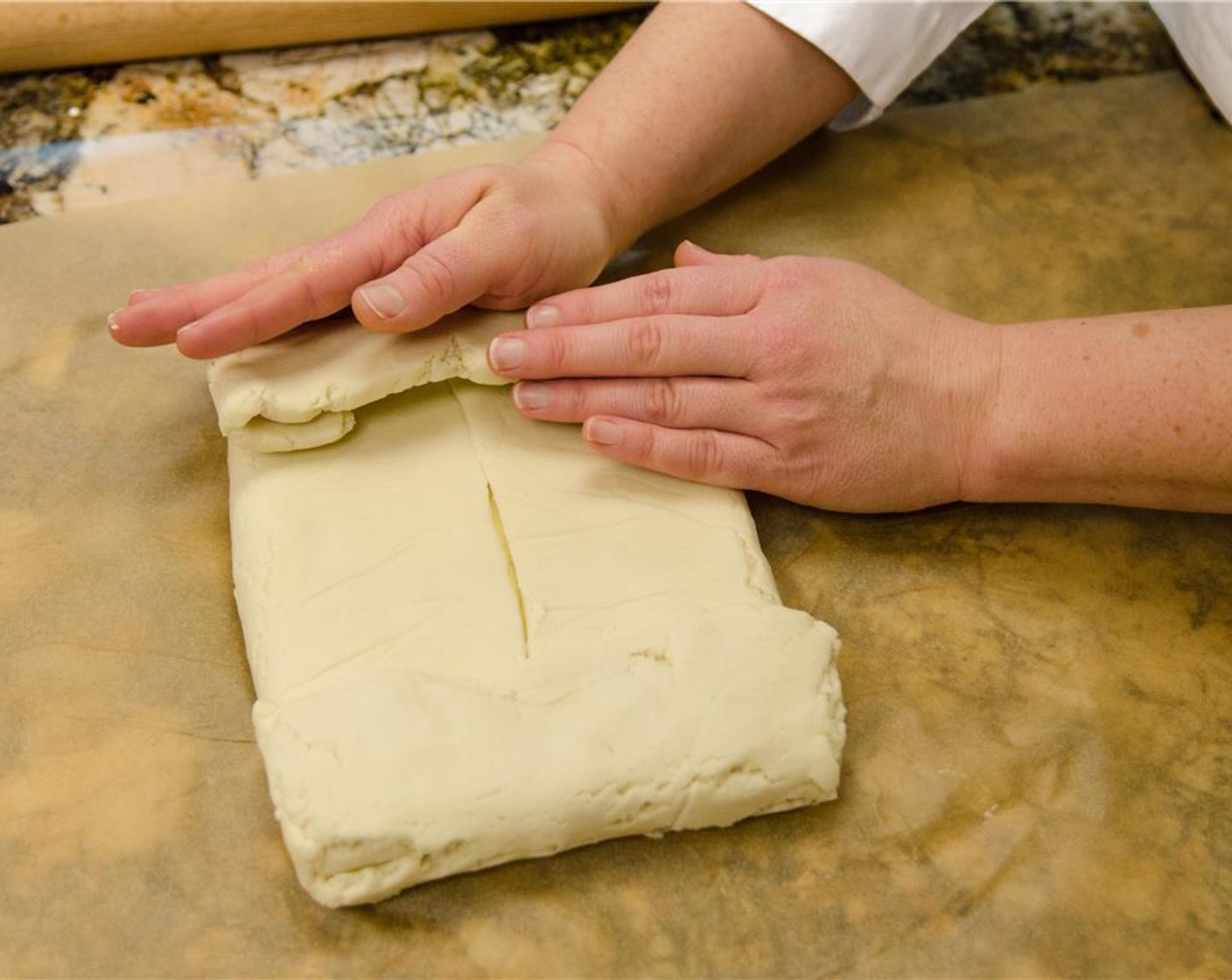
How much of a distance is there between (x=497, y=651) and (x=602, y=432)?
322 millimetres

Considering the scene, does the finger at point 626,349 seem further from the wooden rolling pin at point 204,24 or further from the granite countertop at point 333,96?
the wooden rolling pin at point 204,24

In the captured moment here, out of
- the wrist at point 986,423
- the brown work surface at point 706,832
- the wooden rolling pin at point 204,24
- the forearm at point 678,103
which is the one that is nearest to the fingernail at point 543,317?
the forearm at point 678,103

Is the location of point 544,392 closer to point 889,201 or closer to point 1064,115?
point 889,201

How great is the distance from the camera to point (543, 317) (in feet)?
5.01

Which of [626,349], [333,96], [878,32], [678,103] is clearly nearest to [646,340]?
[626,349]

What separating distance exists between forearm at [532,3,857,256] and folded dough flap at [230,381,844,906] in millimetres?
464

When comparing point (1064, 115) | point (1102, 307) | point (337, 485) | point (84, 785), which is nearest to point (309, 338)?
point (337, 485)

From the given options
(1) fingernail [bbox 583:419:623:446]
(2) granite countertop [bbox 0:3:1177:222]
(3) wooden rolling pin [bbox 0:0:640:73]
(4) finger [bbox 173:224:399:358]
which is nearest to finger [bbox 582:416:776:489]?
(1) fingernail [bbox 583:419:623:446]

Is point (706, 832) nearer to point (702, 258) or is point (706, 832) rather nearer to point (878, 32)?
point (702, 258)

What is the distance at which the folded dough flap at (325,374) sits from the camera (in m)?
1.47

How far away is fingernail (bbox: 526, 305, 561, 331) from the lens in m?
1.53

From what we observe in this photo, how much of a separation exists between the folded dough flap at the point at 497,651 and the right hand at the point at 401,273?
17cm

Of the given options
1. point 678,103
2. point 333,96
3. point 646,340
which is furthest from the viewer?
point 333,96

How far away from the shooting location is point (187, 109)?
2.17 metres
